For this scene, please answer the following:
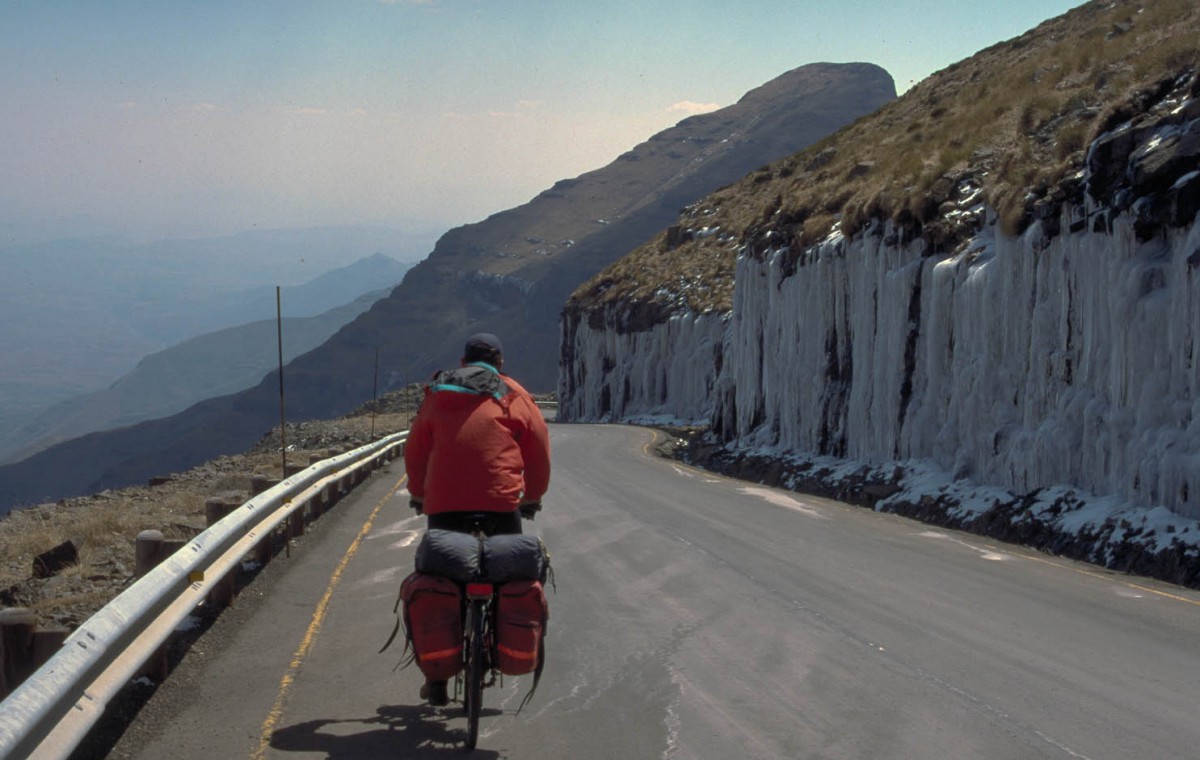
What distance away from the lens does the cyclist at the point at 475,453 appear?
6637 mm

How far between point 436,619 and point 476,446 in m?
0.97

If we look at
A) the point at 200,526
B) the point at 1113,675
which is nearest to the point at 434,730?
the point at 1113,675

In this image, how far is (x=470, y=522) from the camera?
6.66m

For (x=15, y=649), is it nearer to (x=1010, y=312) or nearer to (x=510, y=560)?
(x=510, y=560)

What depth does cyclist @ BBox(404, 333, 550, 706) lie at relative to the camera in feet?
21.8

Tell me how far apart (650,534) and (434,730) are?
8520 millimetres

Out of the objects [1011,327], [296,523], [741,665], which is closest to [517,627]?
[741,665]

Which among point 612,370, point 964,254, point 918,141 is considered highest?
point 918,141

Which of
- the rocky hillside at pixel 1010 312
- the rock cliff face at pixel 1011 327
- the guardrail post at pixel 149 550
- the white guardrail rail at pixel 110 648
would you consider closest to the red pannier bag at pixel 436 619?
the white guardrail rail at pixel 110 648

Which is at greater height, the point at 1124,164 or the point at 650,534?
the point at 1124,164

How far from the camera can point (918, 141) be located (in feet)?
110

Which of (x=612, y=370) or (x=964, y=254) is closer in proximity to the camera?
(x=964, y=254)

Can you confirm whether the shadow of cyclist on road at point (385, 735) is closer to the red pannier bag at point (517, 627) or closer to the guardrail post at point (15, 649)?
the red pannier bag at point (517, 627)

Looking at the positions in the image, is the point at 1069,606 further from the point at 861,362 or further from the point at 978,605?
the point at 861,362
